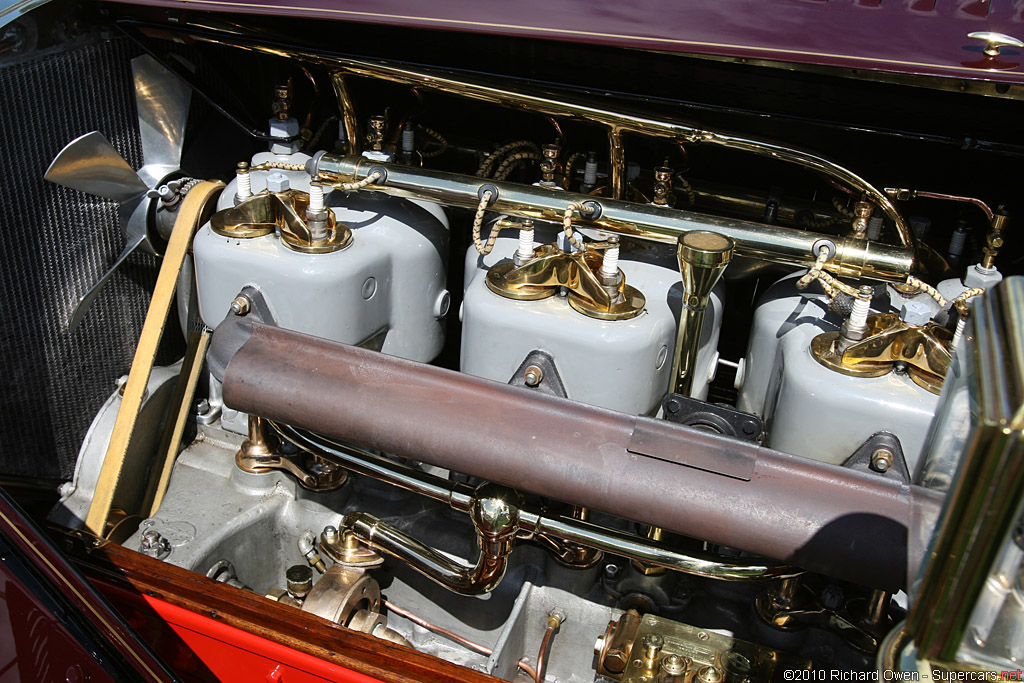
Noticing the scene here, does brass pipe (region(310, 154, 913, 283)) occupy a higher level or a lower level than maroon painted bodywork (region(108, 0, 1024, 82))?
lower

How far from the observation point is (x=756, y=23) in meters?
1.24

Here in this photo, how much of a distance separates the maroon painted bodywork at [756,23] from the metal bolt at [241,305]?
0.44 m

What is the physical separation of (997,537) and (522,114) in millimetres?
1303

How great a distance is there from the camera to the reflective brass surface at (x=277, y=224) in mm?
1309

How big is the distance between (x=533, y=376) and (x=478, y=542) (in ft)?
1.12

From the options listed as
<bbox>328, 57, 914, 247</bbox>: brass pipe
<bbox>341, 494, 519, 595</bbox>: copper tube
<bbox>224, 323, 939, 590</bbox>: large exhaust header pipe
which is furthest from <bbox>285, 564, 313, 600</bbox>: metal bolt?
<bbox>328, 57, 914, 247</bbox>: brass pipe

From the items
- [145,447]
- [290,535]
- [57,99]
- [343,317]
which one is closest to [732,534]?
[343,317]

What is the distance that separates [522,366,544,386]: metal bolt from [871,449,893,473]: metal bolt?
444mm

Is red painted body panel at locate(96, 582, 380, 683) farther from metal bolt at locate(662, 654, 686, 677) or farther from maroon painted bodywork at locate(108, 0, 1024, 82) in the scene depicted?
maroon painted bodywork at locate(108, 0, 1024, 82)

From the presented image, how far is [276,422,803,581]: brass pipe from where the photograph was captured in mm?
1171

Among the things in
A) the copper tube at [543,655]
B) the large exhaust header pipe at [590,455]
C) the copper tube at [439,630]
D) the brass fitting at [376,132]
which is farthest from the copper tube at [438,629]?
the brass fitting at [376,132]

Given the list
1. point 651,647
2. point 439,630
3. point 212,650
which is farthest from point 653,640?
point 212,650

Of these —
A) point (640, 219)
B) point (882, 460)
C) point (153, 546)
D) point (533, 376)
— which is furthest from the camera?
point (153, 546)

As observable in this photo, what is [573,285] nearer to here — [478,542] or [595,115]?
[595,115]
